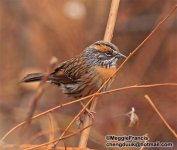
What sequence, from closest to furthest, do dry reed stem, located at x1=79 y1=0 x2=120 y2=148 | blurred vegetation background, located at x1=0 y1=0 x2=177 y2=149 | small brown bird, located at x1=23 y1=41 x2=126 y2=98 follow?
dry reed stem, located at x1=79 y1=0 x2=120 y2=148, small brown bird, located at x1=23 y1=41 x2=126 y2=98, blurred vegetation background, located at x1=0 y1=0 x2=177 y2=149

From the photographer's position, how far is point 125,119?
633cm

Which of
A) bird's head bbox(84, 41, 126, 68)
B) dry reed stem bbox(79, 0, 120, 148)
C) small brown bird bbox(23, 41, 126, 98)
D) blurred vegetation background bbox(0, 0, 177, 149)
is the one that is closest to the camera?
dry reed stem bbox(79, 0, 120, 148)

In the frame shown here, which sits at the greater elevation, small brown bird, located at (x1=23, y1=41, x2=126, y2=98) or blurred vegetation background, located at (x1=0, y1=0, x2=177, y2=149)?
blurred vegetation background, located at (x1=0, y1=0, x2=177, y2=149)

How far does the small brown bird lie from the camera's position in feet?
15.9

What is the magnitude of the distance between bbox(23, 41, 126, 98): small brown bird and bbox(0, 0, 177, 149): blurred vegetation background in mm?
1186

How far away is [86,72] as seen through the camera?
4.97m

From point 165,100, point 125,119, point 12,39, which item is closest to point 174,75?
point 165,100

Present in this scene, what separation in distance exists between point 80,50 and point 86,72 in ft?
6.45

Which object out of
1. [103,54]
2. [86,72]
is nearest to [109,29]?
[103,54]

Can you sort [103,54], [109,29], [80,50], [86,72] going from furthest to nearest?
[80,50], [86,72], [103,54], [109,29]

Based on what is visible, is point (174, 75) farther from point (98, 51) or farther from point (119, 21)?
point (98, 51)

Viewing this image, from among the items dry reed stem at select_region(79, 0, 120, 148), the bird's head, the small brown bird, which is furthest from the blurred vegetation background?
dry reed stem at select_region(79, 0, 120, 148)

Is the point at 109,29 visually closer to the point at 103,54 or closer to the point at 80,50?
the point at 103,54

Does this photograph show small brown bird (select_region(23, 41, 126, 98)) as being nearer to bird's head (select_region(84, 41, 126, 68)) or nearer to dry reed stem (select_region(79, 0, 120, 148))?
bird's head (select_region(84, 41, 126, 68))
